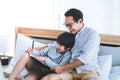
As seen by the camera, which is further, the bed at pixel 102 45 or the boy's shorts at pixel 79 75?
Answer: the bed at pixel 102 45

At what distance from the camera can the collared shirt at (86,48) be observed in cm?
195

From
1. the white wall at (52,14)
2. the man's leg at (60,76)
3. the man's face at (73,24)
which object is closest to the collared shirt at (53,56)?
the man's leg at (60,76)

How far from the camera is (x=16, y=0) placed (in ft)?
10.1

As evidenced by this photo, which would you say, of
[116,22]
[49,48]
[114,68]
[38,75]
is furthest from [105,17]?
[38,75]

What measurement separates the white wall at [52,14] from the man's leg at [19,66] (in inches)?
35.1

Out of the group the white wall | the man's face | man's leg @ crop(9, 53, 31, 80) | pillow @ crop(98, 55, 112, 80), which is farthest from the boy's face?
the white wall

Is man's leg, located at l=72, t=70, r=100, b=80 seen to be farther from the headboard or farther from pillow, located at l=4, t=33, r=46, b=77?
pillow, located at l=4, t=33, r=46, b=77

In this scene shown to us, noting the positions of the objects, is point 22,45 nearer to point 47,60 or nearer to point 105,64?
point 47,60

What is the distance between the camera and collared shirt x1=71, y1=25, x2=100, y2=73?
1.95 metres

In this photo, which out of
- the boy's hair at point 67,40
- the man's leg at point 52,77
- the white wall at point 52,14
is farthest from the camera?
the white wall at point 52,14

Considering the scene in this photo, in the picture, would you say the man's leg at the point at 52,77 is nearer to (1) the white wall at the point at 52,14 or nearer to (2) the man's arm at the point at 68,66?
(2) the man's arm at the point at 68,66

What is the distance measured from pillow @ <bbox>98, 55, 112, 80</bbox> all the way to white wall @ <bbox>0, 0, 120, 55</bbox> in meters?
0.39

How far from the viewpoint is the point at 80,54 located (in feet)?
6.61

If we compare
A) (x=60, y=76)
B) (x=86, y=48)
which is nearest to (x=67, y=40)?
(x=86, y=48)
